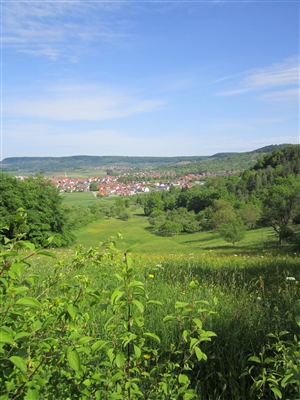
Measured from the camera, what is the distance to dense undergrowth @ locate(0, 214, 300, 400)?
1555mm

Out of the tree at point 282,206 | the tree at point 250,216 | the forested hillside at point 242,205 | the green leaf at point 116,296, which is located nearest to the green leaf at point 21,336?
the green leaf at point 116,296

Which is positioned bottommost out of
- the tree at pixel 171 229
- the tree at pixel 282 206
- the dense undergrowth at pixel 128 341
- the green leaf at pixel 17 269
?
the tree at pixel 171 229

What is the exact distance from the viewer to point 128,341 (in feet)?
5.06

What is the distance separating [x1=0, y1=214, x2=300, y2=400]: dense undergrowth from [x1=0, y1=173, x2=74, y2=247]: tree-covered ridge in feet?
85.6

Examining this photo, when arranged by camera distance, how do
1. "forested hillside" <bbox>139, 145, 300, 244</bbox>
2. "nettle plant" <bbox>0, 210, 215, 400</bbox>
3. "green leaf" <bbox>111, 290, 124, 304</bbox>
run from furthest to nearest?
1. "forested hillside" <bbox>139, 145, 300, 244</bbox>
2. "green leaf" <bbox>111, 290, 124, 304</bbox>
3. "nettle plant" <bbox>0, 210, 215, 400</bbox>

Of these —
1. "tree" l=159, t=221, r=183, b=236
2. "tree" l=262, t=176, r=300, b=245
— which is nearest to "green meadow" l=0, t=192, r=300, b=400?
"tree" l=262, t=176, r=300, b=245

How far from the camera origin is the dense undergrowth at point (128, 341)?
1.55 m

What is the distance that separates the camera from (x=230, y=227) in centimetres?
3906

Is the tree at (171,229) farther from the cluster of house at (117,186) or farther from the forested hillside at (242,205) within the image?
the cluster of house at (117,186)

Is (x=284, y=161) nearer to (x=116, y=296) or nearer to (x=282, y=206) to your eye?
(x=282, y=206)

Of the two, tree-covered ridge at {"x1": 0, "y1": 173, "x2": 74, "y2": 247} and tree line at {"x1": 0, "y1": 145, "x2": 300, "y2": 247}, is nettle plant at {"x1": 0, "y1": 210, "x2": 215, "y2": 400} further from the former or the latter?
tree-covered ridge at {"x1": 0, "y1": 173, "x2": 74, "y2": 247}

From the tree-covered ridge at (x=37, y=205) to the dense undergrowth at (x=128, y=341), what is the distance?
85.6ft

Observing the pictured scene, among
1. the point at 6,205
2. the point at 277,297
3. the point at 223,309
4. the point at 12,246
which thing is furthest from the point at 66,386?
the point at 6,205

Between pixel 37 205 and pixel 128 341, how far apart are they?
31913 mm
